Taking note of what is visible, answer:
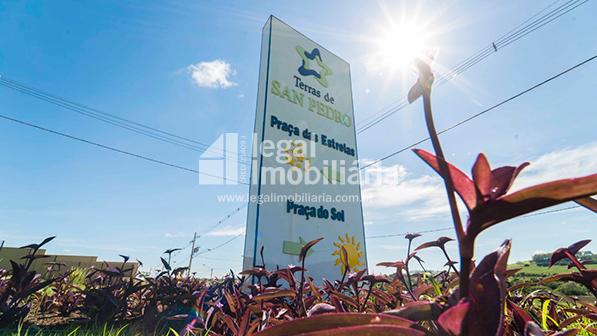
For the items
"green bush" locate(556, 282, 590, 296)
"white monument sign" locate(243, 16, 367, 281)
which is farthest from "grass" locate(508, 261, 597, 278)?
"white monument sign" locate(243, 16, 367, 281)

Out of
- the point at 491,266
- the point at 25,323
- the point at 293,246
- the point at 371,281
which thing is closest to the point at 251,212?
the point at 293,246

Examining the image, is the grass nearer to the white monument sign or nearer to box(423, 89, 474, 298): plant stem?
box(423, 89, 474, 298): plant stem

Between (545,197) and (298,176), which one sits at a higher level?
(298,176)

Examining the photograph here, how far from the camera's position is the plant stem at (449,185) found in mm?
191

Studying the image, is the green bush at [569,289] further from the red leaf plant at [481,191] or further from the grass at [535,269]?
the red leaf plant at [481,191]

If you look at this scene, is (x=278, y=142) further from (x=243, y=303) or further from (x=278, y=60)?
(x=243, y=303)

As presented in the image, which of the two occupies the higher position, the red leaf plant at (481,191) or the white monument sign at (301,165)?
the white monument sign at (301,165)

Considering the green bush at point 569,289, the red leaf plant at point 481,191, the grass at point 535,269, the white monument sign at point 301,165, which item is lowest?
the green bush at point 569,289

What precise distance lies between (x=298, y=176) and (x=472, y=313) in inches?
113

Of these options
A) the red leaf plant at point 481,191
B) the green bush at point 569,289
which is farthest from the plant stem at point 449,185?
the green bush at point 569,289

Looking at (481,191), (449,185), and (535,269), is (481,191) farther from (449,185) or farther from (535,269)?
(535,269)

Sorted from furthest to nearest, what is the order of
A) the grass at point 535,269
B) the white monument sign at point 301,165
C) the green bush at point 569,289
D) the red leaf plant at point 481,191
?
the white monument sign at point 301,165, the green bush at point 569,289, the grass at point 535,269, the red leaf plant at point 481,191

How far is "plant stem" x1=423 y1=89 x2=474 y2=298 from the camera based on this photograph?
19 centimetres

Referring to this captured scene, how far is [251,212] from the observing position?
250 centimetres
